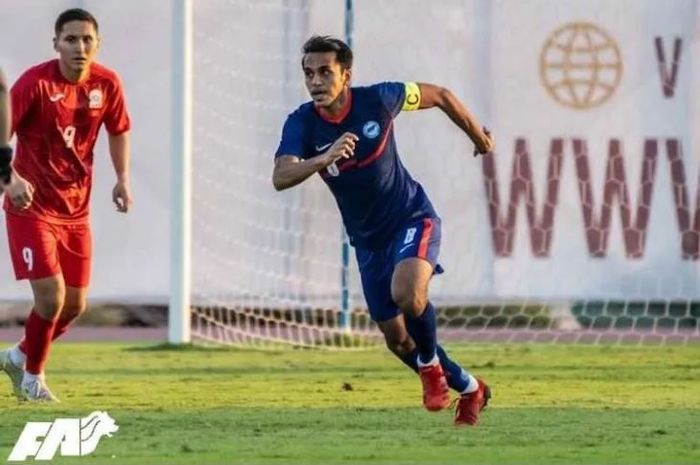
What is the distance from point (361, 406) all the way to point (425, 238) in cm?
122

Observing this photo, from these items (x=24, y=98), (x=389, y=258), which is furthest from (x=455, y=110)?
(x=24, y=98)

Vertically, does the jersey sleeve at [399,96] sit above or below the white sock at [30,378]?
above

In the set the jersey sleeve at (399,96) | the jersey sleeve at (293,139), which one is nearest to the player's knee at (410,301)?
the jersey sleeve at (293,139)

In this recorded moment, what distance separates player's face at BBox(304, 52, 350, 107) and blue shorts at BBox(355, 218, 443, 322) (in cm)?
74

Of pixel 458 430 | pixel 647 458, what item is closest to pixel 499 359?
pixel 458 430

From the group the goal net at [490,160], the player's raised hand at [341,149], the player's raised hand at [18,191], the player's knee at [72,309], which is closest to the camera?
the player's raised hand at [18,191]

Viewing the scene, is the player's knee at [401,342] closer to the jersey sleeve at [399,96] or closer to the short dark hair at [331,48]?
the jersey sleeve at [399,96]

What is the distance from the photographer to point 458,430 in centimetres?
970

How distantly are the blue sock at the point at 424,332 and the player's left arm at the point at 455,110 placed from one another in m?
0.93

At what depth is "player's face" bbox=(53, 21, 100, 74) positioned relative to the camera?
11172 millimetres

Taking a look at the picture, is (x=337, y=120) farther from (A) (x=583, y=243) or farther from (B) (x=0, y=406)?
(A) (x=583, y=243)

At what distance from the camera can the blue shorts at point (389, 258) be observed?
10289mm

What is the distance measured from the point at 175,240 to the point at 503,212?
257cm

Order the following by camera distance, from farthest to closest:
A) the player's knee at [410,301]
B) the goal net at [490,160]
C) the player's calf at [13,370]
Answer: the goal net at [490,160]
the player's calf at [13,370]
the player's knee at [410,301]
